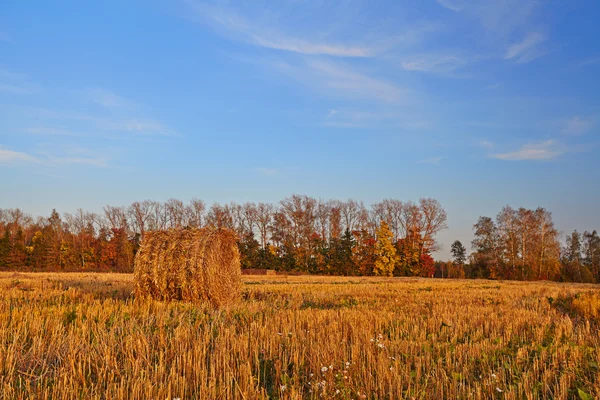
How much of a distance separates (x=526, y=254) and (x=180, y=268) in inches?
2322

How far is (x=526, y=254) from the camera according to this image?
193 feet

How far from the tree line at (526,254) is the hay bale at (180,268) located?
5131cm

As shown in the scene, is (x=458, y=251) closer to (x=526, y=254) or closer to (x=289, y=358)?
(x=526, y=254)

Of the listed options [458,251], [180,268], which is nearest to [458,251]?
[458,251]

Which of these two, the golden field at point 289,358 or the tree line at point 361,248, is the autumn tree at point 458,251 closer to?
the tree line at point 361,248

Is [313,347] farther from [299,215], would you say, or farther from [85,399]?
[299,215]

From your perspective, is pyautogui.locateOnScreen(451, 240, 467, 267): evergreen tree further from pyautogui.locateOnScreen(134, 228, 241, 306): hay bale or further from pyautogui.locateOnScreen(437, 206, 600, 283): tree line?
pyautogui.locateOnScreen(134, 228, 241, 306): hay bale

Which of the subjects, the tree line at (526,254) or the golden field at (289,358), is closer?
the golden field at (289,358)

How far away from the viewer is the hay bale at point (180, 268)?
11070mm

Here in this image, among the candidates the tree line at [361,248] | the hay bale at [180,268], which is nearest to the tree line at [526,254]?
the tree line at [361,248]

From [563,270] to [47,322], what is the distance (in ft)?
203

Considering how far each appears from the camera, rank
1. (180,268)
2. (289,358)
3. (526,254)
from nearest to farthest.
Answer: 1. (289,358)
2. (180,268)
3. (526,254)

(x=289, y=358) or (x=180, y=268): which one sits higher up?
(x=180, y=268)

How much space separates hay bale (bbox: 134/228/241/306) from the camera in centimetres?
1107
